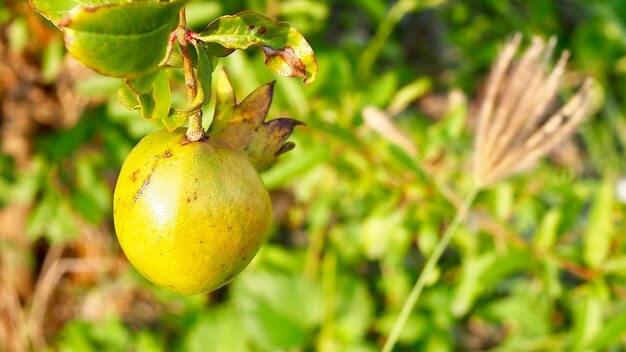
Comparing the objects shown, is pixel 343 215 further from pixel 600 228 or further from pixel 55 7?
pixel 55 7

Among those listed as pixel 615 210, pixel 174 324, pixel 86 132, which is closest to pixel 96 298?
pixel 174 324

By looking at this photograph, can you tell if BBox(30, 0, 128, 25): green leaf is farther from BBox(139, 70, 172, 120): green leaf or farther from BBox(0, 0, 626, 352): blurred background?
BBox(0, 0, 626, 352): blurred background

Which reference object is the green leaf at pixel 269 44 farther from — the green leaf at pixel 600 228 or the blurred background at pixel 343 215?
the green leaf at pixel 600 228

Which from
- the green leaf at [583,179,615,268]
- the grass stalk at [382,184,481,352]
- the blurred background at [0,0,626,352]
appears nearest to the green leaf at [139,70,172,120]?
the grass stalk at [382,184,481,352]

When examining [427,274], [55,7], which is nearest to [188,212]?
[55,7]

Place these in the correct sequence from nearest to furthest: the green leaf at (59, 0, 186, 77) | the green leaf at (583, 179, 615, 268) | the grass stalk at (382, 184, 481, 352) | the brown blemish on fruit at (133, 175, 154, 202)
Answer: the green leaf at (59, 0, 186, 77)
the brown blemish on fruit at (133, 175, 154, 202)
the grass stalk at (382, 184, 481, 352)
the green leaf at (583, 179, 615, 268)

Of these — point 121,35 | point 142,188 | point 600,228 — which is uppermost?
point 121,35
